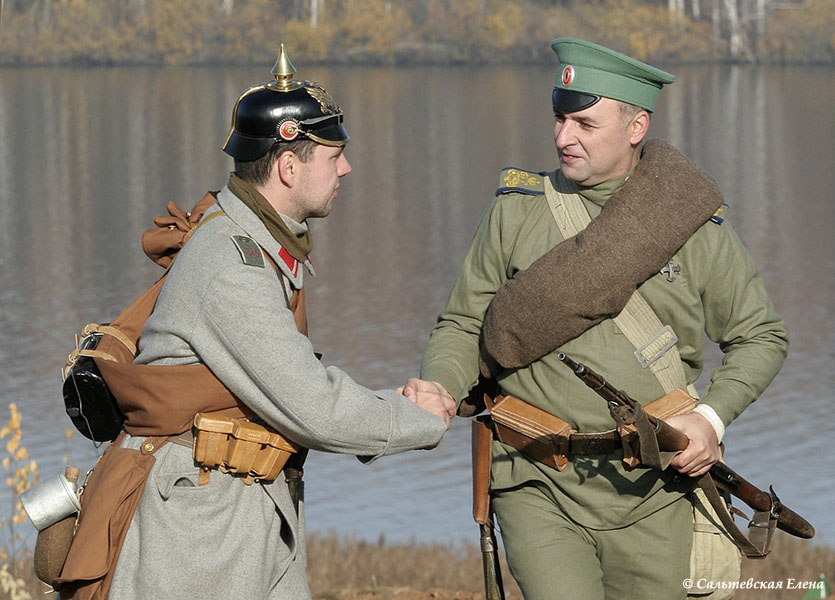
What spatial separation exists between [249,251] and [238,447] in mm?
519

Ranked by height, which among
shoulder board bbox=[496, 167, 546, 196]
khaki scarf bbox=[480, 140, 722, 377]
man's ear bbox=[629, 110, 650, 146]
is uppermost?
man's ear bbox=[629, 110, 650, 146]

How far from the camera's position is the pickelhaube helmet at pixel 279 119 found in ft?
13.0

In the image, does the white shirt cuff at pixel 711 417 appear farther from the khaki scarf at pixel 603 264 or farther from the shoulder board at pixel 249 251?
the shoulder board at pixel 249 251

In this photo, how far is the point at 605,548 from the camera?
14.6 ft

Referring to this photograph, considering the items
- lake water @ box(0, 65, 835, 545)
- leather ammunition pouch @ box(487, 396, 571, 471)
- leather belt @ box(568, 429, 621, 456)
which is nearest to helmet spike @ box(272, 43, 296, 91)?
leather ammunition pouch @ box(487, 396, 571, 471)

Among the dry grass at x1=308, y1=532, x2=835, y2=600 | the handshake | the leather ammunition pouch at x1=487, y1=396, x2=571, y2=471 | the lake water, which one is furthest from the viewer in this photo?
the lake water

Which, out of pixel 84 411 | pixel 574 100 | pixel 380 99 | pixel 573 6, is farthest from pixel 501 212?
pixel 573 6

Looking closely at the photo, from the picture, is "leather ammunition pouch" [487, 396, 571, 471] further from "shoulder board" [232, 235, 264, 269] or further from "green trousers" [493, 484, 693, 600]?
"shoulder board" [232, 235, 264, 269]

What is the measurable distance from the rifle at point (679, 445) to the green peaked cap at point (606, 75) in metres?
0.89

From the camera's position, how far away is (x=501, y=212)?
15.1 ft

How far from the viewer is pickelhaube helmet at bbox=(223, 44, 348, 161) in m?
3.95

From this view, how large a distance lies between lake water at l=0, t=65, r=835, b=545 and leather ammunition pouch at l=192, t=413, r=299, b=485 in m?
6.31

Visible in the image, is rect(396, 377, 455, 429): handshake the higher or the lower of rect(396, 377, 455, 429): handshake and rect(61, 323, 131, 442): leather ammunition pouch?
the lower

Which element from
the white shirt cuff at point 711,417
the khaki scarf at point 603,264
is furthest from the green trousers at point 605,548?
the khaki scarf at point 603,264
